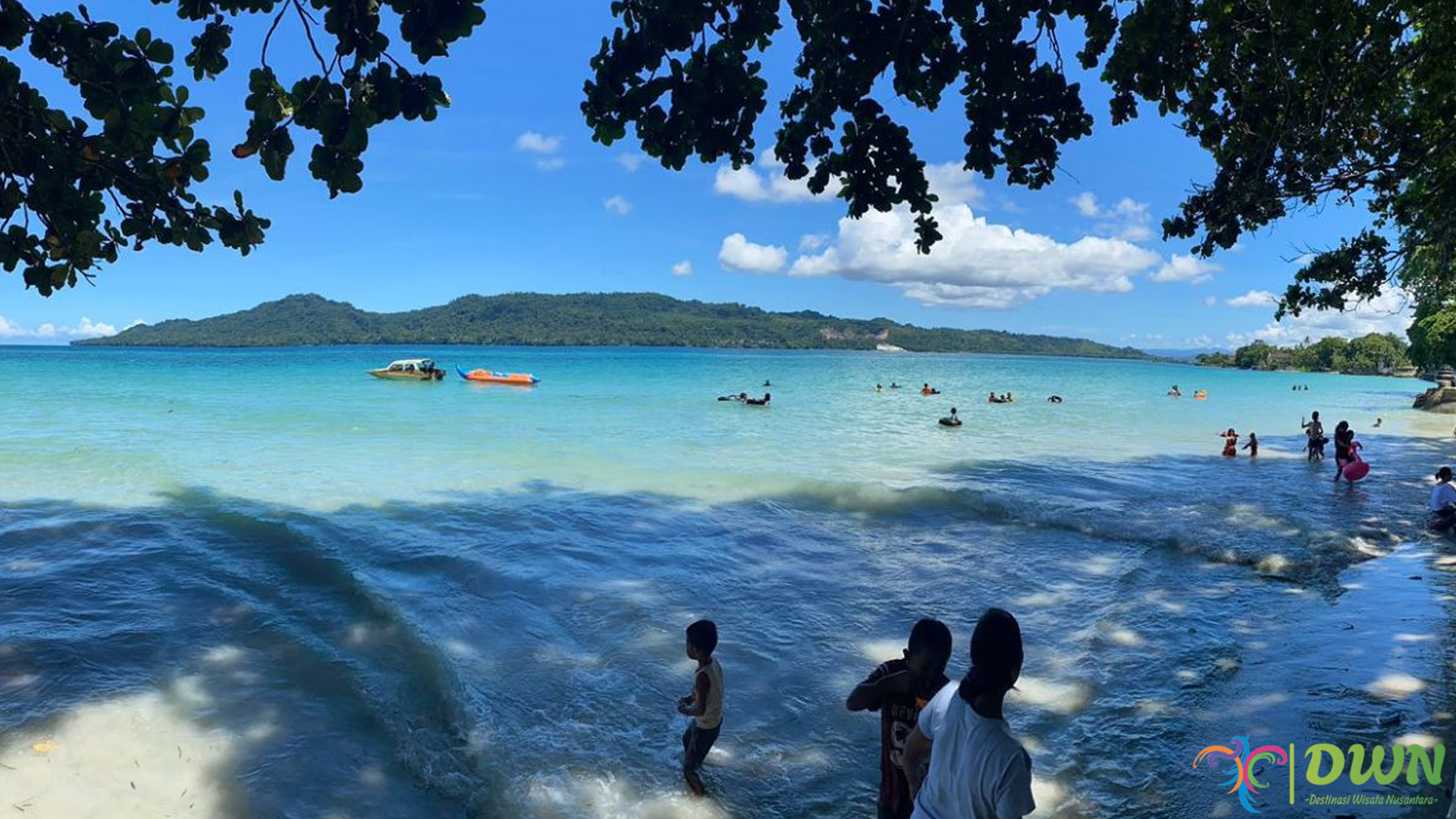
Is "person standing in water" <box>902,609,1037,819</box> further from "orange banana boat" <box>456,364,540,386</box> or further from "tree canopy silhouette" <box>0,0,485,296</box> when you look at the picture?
"orange banana boat" <box>456,364,540,386</box>

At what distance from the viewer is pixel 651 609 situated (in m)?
8.70

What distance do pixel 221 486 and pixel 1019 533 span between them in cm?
1551

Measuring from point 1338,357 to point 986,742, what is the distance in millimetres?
176465

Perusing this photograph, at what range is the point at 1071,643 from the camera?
305 inches

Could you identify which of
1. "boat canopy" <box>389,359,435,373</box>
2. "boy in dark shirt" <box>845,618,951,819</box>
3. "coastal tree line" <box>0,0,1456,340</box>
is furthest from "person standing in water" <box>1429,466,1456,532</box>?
"boat canopy" <box>389,359,435,373</box>

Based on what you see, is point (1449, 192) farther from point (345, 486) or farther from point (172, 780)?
point (345, 486)

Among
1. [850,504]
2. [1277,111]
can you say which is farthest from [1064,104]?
[850,504]

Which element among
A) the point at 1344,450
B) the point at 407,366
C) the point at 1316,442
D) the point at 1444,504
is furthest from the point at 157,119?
the point at 407,366

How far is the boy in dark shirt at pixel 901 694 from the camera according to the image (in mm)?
3572

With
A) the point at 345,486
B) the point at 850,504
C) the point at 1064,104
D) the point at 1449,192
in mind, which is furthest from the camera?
the point at 345,486

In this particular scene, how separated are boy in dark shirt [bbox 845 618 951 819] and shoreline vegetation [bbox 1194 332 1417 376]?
5201 inches

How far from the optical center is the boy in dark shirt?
11.7 feet

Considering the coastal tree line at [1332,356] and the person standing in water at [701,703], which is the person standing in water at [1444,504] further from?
the coastal tree line at [1332,356]

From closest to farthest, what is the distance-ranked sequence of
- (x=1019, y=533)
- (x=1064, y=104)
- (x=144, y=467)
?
1. (x=1064, y=104)
2. (x=1019, y=533)
3. (x=144, y=467)
